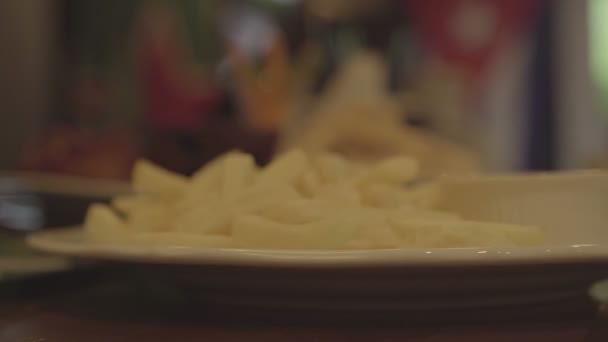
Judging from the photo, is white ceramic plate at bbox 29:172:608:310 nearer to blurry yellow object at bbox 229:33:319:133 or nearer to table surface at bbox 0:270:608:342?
table surface at bbox 0:270:608:342

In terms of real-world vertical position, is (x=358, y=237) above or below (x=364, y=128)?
below

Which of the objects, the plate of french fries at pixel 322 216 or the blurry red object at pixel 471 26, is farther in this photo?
the blurry red object at pixel 471 26

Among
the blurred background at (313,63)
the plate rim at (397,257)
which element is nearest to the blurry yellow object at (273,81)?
the blurred background at (313,63)

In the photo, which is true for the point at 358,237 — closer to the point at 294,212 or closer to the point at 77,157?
the point at 294,212

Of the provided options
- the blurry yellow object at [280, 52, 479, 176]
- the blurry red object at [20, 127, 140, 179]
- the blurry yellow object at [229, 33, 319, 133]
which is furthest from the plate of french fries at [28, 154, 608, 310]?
the blurry yellow object at [229, 33, 319, 133]

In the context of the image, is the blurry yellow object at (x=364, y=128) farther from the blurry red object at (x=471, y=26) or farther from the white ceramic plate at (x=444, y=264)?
the white ceramic plate at (x=444, y=264)

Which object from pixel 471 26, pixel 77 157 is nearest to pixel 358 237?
pixel 77 157

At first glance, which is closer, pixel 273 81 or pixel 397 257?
pixel 397 257
